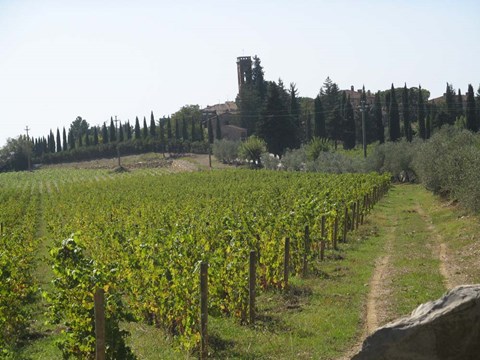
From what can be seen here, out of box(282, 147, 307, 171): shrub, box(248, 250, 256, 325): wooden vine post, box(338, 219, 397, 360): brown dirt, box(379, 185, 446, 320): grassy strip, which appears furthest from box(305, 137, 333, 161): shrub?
box(248, 250, 256, 325): wooden vine post

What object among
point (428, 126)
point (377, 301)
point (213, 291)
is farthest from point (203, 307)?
point (428, 126)

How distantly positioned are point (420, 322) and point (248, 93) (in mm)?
120348

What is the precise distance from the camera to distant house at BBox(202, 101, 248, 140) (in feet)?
413

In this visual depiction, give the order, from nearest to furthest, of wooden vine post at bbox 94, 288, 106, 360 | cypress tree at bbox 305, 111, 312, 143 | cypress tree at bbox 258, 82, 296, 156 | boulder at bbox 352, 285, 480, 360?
boulder at bbox 352, 285, 480, 360 → wooden vine post at bbox 94, 288, 106, 360 → cypress tree at bbox 258, 82, 296, 156 → cypress tree at bbox 305, 111, 312, 143

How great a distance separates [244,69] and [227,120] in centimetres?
1805

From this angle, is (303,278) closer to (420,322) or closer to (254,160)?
(420,322)

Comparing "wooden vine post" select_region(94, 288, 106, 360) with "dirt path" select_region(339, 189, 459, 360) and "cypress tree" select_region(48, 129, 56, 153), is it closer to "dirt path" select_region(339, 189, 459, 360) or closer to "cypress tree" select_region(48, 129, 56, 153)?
"dirt path" select_region(339, 189, 459, 360)

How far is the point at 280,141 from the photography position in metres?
88.4

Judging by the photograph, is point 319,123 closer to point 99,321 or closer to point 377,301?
point 377,301

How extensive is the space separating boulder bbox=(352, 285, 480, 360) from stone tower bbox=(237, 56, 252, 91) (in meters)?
138

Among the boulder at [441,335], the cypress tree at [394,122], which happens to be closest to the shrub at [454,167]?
the boulder at [441,335]

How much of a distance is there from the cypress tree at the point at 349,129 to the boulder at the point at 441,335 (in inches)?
3451

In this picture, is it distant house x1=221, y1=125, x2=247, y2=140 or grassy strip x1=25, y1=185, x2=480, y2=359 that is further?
distant house x1=221, y1=125, x2=247, y2=140

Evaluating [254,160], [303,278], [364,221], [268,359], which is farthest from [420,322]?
[254,160]
